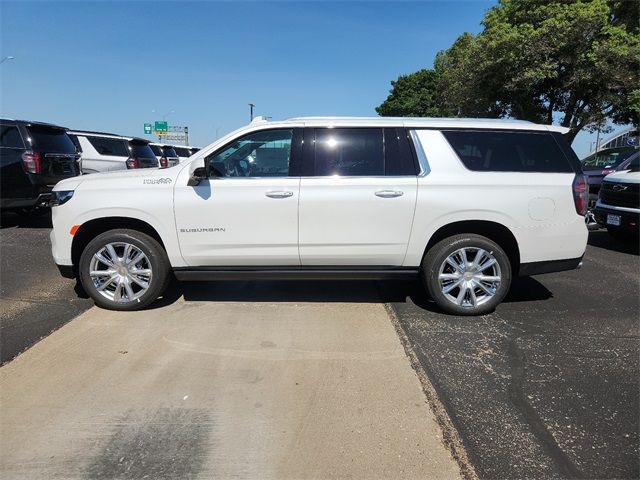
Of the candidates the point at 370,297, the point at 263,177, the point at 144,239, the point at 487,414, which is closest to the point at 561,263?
the point at 370,297

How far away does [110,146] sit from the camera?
11969mm

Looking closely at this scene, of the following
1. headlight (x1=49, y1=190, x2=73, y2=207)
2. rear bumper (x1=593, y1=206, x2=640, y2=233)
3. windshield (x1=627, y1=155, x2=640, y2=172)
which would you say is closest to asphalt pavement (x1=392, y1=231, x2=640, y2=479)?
rear bumper (x1=593, y1=206, x2=640, y2=233)

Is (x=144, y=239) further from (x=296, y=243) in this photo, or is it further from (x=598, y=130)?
(x=598, y=130)

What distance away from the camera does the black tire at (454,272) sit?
446 centimetres

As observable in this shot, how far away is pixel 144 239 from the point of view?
4.48 m

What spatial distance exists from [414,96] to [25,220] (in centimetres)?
4557

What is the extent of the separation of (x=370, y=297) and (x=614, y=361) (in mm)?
2314

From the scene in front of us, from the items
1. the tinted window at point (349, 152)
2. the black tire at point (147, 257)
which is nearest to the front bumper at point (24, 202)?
the black tire at point (147, 257)

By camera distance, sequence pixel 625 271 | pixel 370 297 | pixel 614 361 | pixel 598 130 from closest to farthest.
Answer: pixel 614 361 < pixel 370 297 < pixel 625 271 < pixel 598 130

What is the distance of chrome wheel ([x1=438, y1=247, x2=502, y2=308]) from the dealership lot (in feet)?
0.77

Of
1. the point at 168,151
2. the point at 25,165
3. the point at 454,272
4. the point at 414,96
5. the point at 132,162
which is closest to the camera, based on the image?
the point at 454,272

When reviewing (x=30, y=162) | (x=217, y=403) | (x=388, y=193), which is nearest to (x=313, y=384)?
(x=217, y=403)

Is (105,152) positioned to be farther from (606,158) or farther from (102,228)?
(606,158)

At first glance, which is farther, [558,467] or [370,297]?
[370,297]
